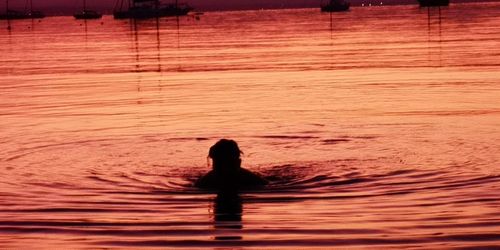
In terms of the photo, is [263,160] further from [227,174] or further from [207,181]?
[227,174]

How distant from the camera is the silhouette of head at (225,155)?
14499 mm

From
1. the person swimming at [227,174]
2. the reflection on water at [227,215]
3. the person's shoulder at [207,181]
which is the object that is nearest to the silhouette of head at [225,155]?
the person swimming at [227,174]

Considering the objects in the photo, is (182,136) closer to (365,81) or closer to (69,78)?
(365,81)

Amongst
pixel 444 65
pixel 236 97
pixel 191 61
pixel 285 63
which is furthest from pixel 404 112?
pixel 191 61

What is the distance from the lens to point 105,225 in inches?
505

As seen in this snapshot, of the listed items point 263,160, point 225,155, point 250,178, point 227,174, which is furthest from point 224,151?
point 263,160

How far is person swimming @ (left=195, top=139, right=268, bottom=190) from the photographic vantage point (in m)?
14.7

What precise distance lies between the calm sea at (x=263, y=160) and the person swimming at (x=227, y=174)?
0.98ft

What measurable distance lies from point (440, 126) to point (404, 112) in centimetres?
313

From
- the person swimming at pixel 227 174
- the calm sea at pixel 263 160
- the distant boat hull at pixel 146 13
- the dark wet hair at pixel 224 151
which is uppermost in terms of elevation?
the dark wet hair at pixel 224 151

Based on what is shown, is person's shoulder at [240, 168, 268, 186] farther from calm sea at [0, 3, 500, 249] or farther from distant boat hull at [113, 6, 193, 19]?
distant boat hull at [113, 6, 193, 19]

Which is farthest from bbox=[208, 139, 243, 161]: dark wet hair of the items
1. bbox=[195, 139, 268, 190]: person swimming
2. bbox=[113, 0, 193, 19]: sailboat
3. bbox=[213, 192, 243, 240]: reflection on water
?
bbox=[113, 0, 193, 19]: sailboat

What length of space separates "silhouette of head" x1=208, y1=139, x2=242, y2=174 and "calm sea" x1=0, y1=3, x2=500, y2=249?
453mm

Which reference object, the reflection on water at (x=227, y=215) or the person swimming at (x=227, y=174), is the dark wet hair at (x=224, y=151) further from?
the reflection on water at (x=227, y=215)
